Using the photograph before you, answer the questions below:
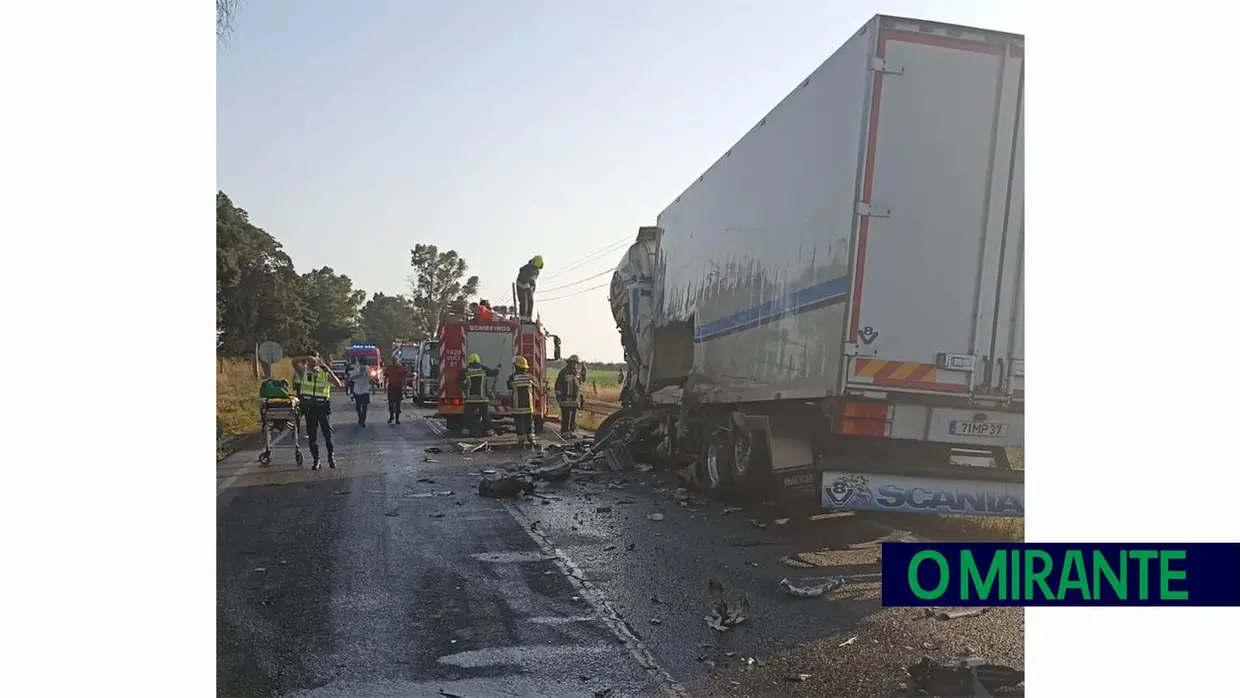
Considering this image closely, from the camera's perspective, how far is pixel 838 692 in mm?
3932

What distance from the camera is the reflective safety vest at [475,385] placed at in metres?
16.7

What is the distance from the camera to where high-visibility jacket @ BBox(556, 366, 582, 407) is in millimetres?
17156

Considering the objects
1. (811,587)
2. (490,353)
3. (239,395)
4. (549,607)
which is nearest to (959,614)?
(811,587)

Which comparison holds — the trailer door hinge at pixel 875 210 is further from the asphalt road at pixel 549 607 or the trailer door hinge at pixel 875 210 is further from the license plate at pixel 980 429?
the asphalt road at pixel 549 607

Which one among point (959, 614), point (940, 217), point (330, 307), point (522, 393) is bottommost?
point (959, 614)

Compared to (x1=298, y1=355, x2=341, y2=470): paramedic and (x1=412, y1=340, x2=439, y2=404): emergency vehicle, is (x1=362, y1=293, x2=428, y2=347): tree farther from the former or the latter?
(x1=298, y1=355, x2=341, y2=470): paramedic

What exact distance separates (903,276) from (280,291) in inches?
222

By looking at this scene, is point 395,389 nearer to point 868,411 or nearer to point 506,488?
point 506,488

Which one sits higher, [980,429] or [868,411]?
[868,411]

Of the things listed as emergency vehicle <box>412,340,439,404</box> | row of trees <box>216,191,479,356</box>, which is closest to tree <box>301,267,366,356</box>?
row of trees <box>216,191,479,356</box>

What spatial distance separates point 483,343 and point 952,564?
16.2m

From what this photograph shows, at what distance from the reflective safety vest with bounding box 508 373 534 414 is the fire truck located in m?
2.94

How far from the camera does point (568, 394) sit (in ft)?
57.2
